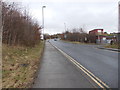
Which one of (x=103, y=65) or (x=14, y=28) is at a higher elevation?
(x=14, y=28)

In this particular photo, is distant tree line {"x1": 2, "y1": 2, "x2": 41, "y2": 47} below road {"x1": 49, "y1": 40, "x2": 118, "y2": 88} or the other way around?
the other way around

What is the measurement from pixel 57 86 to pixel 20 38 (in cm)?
1381

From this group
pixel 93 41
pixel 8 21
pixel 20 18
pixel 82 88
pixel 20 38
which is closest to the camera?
pixel 82 88

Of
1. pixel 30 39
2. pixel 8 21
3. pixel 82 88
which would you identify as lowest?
pixel 82 88

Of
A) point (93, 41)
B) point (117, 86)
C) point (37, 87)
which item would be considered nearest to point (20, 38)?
point (37, 87)

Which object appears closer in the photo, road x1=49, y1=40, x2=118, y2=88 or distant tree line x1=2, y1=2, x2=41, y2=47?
road x1=49, y1=40, x2=118, y2=88

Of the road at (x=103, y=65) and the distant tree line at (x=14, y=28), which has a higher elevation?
the distant tree line at (x=14, y=28)

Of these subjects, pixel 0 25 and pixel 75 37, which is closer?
pixel 0 25

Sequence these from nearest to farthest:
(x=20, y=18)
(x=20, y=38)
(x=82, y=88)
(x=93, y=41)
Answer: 1. (x=82, y=88)
2. (x=20, y=18)
3. (x=20, y=38)
4. (x=93, y=41)

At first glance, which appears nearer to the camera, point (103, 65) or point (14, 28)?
point (103, 65)

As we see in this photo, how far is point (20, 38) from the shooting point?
17484 millimetres

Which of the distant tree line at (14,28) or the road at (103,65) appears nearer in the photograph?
the road at (103,65)

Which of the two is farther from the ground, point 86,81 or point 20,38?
point 20,38

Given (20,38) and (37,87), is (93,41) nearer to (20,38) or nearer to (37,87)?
(20,38)
